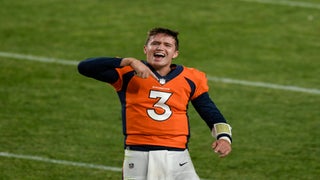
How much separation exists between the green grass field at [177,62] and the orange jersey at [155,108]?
7.49 feet

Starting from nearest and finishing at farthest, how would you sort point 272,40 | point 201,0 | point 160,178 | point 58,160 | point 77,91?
1. point 160,178
2. point 58,160
3. point 77,91
4. point 272,40
5. point 201,0

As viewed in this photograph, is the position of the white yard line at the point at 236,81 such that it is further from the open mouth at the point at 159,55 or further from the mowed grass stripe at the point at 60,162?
the open mouth at the point at 159,55

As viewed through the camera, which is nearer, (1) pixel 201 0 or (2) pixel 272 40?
(2) pixel 272 40

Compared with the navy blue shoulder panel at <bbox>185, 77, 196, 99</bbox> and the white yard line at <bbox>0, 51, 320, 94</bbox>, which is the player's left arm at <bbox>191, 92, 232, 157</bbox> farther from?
the white yard line at <bbox>0, 51, 320, 94</bbox>

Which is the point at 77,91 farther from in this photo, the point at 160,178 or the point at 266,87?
the point at 160,178

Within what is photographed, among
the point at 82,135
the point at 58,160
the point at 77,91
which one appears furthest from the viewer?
the point at 77,91

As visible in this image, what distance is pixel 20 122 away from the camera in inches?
448

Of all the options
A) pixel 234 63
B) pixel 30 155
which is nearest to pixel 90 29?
pixel 234 63

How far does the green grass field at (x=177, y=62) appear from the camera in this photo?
1044cm

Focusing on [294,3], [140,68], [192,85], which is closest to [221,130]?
[192,85]

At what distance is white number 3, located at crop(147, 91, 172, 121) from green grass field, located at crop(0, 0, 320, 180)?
236 cm

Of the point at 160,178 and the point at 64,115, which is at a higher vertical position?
the point at 160,178

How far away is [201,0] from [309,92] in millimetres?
3831

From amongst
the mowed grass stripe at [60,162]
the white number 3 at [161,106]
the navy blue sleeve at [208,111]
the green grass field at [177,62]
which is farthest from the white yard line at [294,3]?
the white number 3 at [161,106]
